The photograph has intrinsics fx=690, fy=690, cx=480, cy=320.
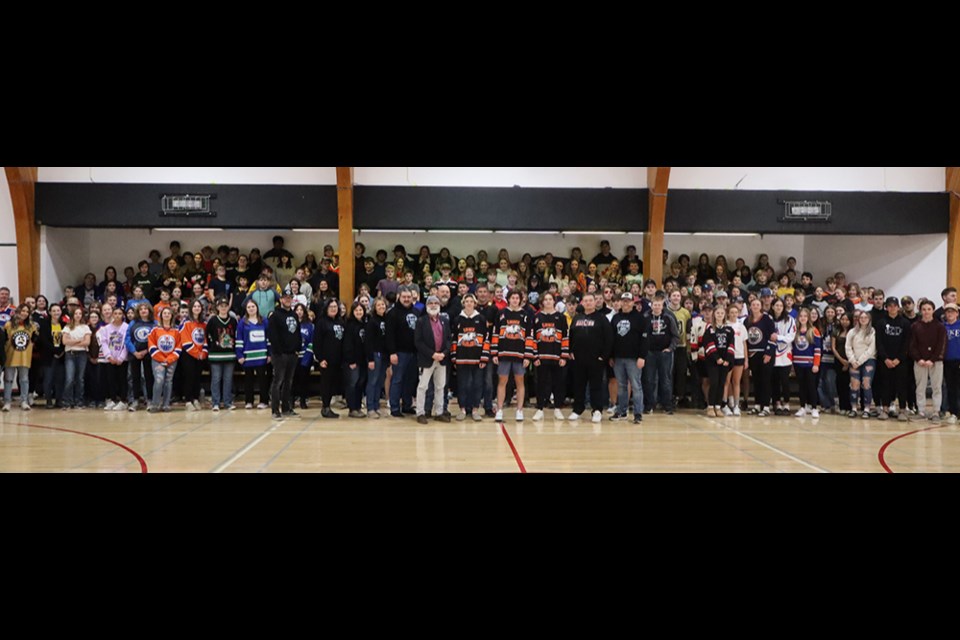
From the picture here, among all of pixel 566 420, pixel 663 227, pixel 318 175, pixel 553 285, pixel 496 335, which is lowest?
pixel 566 420

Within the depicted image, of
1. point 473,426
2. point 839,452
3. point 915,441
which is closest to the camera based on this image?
point 839,452

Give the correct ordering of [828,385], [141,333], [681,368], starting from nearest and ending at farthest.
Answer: [828,385] → [141,333] → [681,368]

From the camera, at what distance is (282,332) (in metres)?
9.96

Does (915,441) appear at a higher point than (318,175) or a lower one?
lower

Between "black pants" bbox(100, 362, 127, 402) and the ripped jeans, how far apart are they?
11.7 m

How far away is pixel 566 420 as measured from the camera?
32.6 feet

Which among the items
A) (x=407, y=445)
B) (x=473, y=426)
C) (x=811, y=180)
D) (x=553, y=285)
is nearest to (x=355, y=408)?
(x=473, y=426)

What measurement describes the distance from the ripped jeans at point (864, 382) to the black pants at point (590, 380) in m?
4.14

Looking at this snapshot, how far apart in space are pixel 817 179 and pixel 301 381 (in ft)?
37.6

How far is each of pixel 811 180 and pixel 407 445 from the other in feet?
37.6

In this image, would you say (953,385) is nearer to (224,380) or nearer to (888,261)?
(888,261)

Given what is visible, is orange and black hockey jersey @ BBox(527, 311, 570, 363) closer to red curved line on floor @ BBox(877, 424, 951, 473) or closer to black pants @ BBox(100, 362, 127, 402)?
red curved line on floor @ BBox(877, 424, 951, 473)

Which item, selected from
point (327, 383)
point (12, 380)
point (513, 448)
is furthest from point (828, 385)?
point (12, 380)

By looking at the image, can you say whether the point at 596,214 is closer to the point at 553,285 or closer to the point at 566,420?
the point at 553,285
